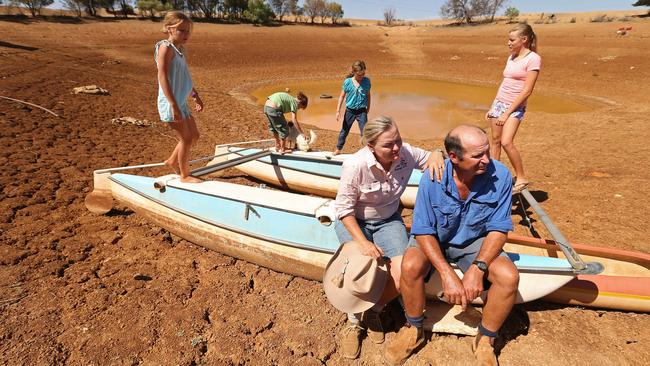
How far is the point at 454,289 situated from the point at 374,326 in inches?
33.3

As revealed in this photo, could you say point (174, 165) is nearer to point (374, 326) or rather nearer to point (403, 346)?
point (374, 326)

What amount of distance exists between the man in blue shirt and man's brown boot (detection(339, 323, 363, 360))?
0.82ft

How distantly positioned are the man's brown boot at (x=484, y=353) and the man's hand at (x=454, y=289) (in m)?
0.43

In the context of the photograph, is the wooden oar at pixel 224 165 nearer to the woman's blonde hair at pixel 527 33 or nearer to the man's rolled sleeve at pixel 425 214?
the man's rolled sleeve at pixel 425 214

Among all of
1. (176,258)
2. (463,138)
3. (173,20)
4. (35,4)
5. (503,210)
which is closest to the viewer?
(463,138)

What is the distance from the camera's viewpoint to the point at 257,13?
125 feet

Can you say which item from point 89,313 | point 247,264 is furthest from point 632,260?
point 89,313

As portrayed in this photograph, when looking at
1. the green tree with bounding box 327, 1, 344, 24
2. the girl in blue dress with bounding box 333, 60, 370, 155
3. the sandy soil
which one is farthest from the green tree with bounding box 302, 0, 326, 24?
the girl in blue dress with bounding box 333, 60, 370, 155

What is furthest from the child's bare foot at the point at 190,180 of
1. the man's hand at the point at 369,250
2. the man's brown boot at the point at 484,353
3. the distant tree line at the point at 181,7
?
the distant tree line at the point at 181,7

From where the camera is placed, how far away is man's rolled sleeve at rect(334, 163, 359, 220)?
2588mm

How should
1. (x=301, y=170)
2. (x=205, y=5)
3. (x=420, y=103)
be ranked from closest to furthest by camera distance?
(x=301, y=170) → (x=420, y=103) → (x=205, y=5)

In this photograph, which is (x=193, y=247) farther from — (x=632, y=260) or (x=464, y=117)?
(x=464, y=117)

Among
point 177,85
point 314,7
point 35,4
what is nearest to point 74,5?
point 35,4

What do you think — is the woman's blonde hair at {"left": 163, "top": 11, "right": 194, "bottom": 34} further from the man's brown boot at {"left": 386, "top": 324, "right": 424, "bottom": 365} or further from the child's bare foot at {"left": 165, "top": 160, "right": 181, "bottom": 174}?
the man's brown boot at {"left": 386, "top": 324, "right": 424, "bottom": 365}
